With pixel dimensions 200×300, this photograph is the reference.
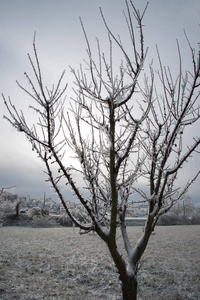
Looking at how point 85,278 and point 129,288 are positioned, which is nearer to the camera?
point 129,288

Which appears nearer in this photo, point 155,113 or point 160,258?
point 155,113

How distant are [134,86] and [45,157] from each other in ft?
5.51

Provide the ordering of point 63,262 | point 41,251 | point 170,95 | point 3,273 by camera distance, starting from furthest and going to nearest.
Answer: point 41,251 → point 63,262 → point 3,273 → point 170,95

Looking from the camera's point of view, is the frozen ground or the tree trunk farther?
the frozen ground

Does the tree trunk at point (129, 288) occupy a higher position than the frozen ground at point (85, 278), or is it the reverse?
the tree trunk at point (129, 288)

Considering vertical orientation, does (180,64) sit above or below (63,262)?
above

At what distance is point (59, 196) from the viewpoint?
342cm

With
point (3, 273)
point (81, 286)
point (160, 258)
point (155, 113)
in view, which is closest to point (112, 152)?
point (155, 113)

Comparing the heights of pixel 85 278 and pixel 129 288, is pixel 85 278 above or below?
below

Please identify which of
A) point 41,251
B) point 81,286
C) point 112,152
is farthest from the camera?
point 41,251

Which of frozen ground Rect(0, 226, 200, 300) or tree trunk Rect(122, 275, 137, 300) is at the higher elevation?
tree trunk Rect(122, 275, 137, 300)

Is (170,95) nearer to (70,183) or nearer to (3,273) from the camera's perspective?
(70,183)

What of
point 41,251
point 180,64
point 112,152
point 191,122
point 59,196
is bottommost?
point 41,251

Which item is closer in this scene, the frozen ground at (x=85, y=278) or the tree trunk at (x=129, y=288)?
the tree trunk at (x=129, y=288)
